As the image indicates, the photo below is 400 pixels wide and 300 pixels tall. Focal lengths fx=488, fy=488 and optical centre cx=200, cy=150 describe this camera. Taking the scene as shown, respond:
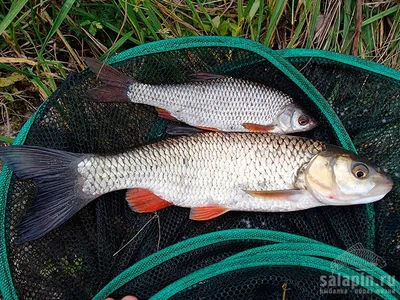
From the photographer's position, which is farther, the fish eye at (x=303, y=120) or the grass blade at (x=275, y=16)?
the grass blade at (x=275, y=16)

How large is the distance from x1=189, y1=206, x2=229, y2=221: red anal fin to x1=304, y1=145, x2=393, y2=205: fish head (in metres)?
0.39

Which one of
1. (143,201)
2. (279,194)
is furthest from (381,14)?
(143,201)

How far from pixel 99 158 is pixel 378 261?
131 centimetres

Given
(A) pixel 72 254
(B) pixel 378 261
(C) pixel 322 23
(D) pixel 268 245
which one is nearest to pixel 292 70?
(C) pixel 322 23

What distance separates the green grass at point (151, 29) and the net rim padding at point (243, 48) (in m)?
0.22

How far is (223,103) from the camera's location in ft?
7.45

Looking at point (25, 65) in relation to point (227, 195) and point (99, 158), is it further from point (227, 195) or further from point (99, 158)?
point (227, 195)

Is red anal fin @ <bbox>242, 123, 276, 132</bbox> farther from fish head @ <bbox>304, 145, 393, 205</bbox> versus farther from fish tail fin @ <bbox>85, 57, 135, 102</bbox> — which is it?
fish tail fin @ <bbox>85, 57, 135, 102</bbox>

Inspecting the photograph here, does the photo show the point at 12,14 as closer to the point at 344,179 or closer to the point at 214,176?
the point at 214,176

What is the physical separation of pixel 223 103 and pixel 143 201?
22.9 inches

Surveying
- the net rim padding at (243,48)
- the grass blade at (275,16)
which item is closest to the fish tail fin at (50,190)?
the net rim padding at (243,48)

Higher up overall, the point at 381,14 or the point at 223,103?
the point at 381,14

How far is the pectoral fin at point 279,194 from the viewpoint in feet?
6.84

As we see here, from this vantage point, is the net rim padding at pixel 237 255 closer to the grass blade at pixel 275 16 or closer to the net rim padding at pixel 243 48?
the net rim padding at pixel 243 48
